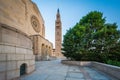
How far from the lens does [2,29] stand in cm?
631

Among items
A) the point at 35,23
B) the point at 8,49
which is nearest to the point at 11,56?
the point at 8,49

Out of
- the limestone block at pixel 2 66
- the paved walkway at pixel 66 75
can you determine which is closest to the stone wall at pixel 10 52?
the limestone block at pixel 2 66

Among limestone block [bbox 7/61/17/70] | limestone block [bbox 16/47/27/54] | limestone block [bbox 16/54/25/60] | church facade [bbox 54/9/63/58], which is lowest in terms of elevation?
limestone block [bbox 7/61/17/70]

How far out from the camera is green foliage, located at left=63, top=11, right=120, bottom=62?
53.1 feet

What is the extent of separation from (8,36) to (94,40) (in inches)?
514

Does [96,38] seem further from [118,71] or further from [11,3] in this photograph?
[11,3]

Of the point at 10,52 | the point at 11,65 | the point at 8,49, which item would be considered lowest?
the point at 11,65

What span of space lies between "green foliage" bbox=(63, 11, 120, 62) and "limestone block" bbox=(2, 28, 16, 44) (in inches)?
443

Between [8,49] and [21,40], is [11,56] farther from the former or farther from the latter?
[21,40]

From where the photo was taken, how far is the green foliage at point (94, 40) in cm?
1617

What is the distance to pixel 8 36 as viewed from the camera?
671cm

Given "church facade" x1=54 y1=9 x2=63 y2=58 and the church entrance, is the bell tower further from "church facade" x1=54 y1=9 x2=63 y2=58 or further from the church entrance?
the church entrance

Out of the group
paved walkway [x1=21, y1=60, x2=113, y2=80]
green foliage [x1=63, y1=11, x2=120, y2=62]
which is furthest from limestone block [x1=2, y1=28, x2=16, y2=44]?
green foliage [x1=63, y1=11, x2=120, y2=62]

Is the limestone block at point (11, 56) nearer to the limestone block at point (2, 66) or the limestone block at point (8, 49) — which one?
the limestone block at point (8, 49)
